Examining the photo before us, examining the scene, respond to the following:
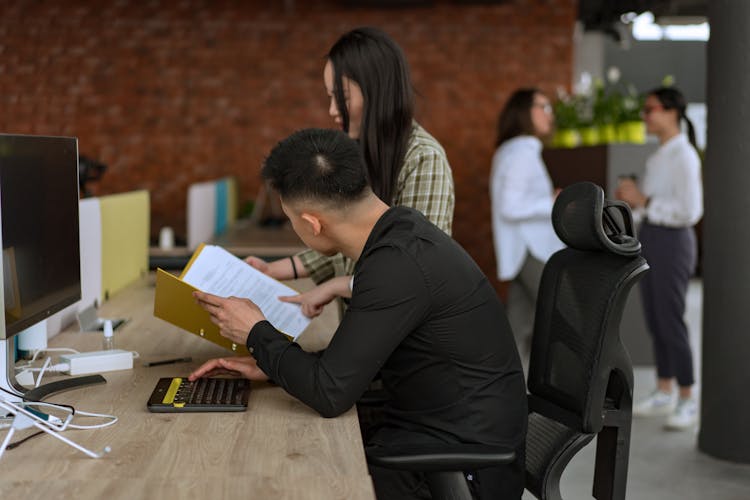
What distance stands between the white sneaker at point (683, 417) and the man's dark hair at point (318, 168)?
2828mm

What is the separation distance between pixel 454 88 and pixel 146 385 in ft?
19.0

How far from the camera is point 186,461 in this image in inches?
54.2

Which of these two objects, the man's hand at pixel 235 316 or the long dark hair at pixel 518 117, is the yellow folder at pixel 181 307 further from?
the long dark hair at pixel 518 117

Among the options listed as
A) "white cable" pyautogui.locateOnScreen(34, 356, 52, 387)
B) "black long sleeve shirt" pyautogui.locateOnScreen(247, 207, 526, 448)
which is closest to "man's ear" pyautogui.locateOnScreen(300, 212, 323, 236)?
"black long sleeve shirt" pyautogui.locateOnScreen(247, 207, 526, 448)

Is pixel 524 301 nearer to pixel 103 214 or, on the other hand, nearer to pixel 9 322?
pixel 103 214

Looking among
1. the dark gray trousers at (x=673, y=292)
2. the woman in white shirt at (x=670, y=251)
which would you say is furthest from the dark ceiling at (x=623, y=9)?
the dark gray trousers at (x=673, y=292)

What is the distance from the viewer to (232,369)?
184 centimetres

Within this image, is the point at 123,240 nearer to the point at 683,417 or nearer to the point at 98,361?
the point at 98,361

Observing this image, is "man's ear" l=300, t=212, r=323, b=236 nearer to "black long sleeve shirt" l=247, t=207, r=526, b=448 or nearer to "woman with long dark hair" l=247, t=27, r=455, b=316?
"black long sleeve shirt" l=247, t=207, r=526, b=448

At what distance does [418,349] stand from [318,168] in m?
0.37

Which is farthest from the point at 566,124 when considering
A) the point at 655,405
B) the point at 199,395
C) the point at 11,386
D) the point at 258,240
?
the point at 11,386

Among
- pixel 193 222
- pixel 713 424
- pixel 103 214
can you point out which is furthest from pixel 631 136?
pixel 103 214

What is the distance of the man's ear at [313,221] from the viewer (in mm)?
1704

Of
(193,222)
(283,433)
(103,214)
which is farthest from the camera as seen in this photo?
(193,222)
